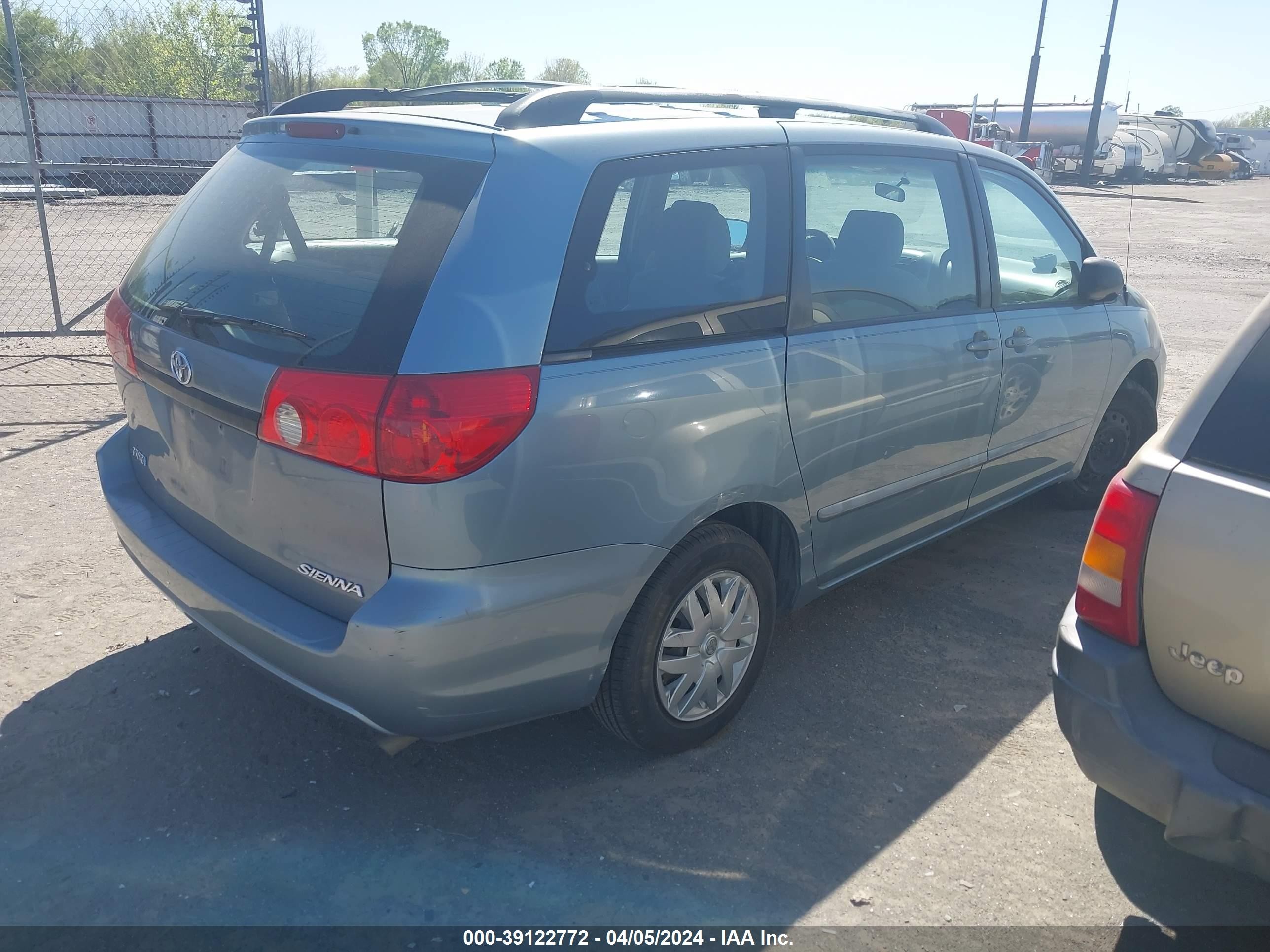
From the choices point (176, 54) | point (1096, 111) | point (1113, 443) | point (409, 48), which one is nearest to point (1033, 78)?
point (1096, 111)

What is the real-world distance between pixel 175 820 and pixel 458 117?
6.93ft

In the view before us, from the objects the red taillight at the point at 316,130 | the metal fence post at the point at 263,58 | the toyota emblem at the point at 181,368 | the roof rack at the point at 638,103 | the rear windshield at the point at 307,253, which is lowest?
the toyota emblem at the point at 181,368

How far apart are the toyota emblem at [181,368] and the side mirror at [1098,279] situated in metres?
3.64

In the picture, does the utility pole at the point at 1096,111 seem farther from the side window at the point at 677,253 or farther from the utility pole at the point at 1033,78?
the side window at the point at 677,253

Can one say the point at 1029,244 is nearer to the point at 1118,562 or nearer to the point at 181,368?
the point at 1118,562

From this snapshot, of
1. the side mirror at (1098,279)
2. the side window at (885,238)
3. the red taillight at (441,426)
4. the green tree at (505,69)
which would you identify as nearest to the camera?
the red taillight at (441,426)

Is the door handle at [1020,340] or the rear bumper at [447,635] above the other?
Answer: the door handle at [1020,340]

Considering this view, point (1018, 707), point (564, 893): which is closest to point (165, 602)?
point (564, 893)

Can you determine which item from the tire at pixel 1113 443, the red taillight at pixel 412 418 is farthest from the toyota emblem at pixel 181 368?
the tire at pixel 1113 443

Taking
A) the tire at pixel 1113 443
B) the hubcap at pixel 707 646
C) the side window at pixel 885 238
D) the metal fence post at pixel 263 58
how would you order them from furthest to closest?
the metal fence post at pixel 263 58
the tire at pixel 1113 443
the side window at pixel 885 238
the hubcap at pixel 707 646

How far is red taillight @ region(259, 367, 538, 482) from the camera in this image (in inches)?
91.1

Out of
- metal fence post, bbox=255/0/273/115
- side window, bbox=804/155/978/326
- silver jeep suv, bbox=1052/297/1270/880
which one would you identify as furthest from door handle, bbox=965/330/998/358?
metal fence post, bbox=255/0/273/115

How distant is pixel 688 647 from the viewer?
302cm

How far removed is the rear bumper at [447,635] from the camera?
239 cm
